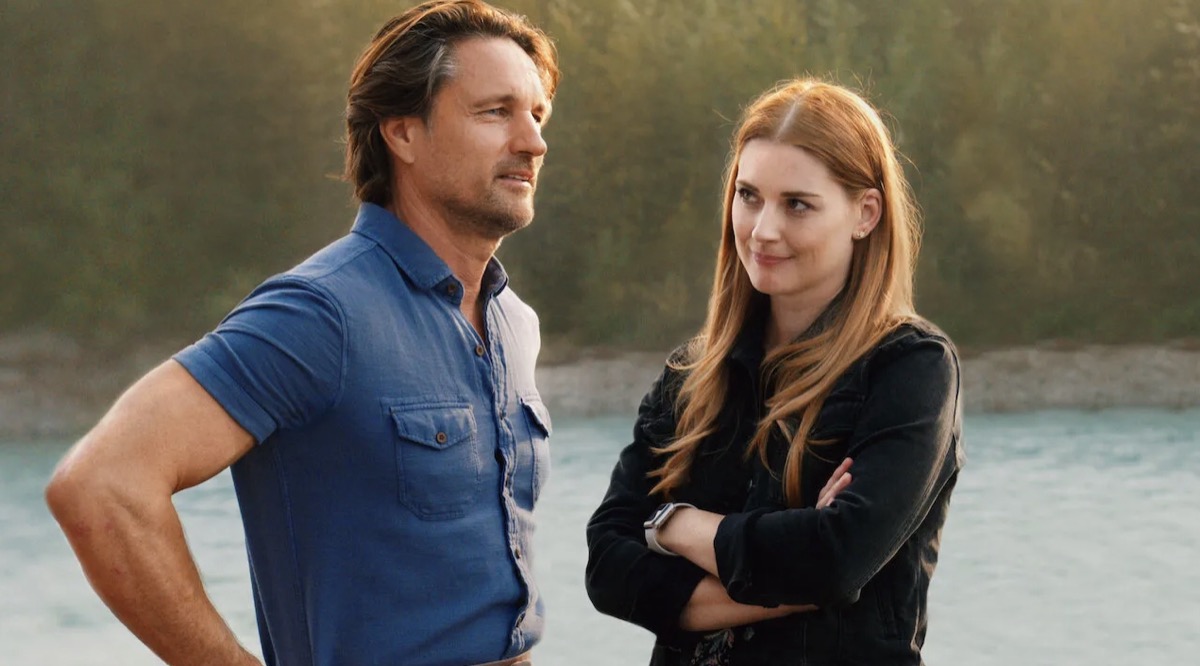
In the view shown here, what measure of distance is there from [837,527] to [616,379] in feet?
34.1

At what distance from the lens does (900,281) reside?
175 cm

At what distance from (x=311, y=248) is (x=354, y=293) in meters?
10.5

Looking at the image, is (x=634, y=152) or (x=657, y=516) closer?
(x=657, y=516)

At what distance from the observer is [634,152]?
1229 centimetres

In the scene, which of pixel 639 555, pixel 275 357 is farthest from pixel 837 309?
pixel 275 357

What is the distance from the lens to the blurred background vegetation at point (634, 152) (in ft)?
37.8

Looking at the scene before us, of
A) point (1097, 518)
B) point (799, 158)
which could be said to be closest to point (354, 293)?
point (799, 158)

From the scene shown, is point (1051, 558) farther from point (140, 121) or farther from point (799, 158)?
point (140, 121)

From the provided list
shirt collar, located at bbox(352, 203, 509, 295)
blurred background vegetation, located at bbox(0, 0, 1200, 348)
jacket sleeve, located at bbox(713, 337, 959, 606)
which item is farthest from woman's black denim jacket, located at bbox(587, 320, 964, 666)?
blurred background vegetation, located at bbox(0, 0, 1200, 348)

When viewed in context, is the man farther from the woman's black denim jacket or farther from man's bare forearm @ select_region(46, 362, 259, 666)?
the woman's black denim jacket

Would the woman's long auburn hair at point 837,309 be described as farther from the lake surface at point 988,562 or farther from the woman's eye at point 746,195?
the lake surface at point 988,562

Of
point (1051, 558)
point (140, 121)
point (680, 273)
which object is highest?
point (140, 121)

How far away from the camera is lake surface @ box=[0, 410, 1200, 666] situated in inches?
225

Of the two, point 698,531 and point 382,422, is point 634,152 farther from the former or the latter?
point 382,422
